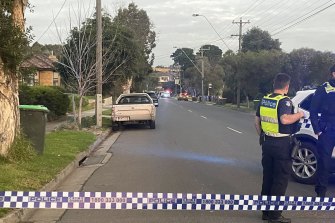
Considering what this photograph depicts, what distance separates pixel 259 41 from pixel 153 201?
67967 millimetres

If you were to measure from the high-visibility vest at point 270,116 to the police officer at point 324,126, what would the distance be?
90 centimetres

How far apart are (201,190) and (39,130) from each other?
4417mm

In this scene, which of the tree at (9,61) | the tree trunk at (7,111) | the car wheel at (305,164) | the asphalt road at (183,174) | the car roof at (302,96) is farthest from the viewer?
the tree trunk at (7,111)

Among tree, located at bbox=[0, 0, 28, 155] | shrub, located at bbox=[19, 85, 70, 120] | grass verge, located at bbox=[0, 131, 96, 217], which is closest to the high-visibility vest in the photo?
grass verge, located at bbox=[0, 131, 96, 217]

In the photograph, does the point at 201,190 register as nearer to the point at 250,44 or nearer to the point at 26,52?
the point at 26,52

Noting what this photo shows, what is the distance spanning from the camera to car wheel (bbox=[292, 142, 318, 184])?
8648mm

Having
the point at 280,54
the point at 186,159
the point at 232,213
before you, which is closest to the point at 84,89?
the point at 186,159

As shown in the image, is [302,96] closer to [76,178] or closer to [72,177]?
[76,178]

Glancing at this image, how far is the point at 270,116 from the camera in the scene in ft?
20.8

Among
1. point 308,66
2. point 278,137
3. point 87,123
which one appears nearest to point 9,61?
point 278,137

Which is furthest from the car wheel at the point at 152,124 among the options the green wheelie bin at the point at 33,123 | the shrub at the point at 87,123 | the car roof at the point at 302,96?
the car roof at the point at 302,96

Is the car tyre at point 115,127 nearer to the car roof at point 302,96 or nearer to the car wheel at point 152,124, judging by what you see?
the car wheel at point 152,124

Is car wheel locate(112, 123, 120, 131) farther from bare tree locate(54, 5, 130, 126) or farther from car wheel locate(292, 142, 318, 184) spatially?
car wheel locate(292, 142, 318, 184)

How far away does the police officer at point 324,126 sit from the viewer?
6.93 m
